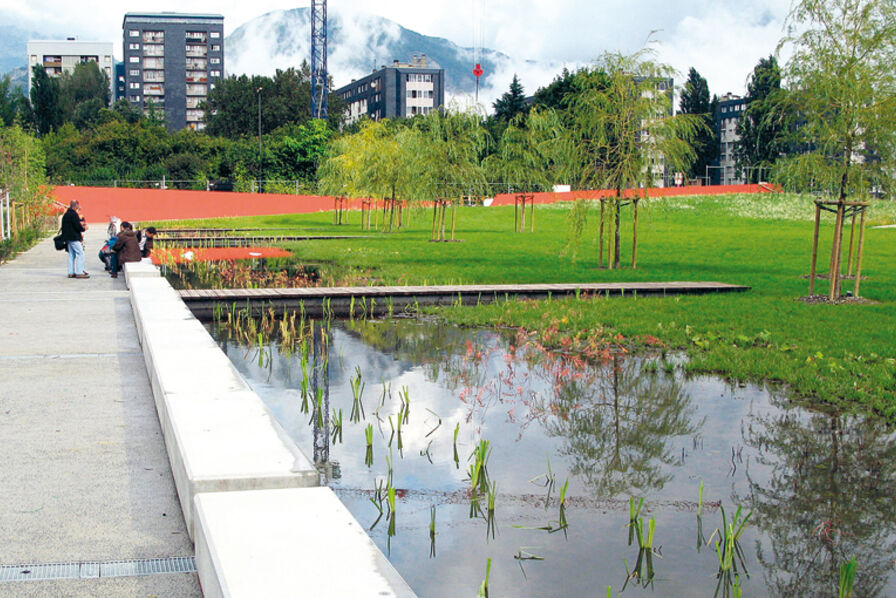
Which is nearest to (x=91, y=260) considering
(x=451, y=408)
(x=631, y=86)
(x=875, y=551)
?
(x=631, y=86)

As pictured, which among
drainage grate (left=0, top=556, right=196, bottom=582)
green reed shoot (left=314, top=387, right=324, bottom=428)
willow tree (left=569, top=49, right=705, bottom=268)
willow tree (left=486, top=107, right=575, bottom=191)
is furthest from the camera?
willow tree (left=486, top=107, right=575, bottom=191)

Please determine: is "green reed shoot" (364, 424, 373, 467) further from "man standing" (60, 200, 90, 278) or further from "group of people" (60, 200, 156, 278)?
"group of people" (60, 200, 156, 278)

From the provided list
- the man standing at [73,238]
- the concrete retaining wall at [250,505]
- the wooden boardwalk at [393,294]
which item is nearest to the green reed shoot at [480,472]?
the concrete retaining wall at [250,505]

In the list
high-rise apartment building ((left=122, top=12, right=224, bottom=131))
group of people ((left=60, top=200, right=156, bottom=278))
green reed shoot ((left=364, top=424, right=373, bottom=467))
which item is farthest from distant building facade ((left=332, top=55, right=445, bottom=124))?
green reed shoot ((left=364, top=424, right=373, bottom=467))

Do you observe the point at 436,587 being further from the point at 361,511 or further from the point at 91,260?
the point at 91,260

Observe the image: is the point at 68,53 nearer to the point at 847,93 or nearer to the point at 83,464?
the point at 847,93

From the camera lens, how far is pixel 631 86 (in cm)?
1883

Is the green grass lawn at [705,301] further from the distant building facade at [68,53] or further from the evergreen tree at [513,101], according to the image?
the distant building facade at [68,53]

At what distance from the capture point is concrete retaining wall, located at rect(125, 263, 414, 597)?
3.28m

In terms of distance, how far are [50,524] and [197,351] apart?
3.12 metres

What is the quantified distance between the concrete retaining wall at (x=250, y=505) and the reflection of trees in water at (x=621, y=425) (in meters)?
2.16

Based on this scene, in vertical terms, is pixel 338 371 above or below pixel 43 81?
below

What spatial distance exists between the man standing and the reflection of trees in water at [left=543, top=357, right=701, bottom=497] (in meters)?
11.6

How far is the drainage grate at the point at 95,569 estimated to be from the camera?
3.93 m
